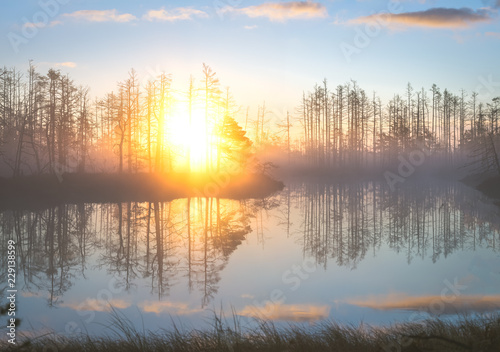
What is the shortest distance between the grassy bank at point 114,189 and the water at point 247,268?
7380mm

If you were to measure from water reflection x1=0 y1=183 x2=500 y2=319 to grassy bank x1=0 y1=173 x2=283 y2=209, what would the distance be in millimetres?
4190

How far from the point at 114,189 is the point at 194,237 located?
A: 19.2 metres

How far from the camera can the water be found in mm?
8477

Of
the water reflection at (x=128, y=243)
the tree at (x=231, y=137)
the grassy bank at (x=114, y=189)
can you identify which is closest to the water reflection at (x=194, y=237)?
the water reflection at (x=128, y=243)

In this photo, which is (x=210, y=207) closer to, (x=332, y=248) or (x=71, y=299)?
(x=332, y=248)

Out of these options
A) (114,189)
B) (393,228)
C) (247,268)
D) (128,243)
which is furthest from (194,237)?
(114,189)

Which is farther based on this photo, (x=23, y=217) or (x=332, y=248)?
(x=23, y=217)

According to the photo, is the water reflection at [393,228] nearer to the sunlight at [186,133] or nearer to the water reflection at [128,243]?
the water reflection at [128,243]

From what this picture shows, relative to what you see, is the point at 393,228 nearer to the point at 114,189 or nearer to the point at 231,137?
the point at 114,189

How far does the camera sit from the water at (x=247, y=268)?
8.48 meters

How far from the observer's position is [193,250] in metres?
14.8

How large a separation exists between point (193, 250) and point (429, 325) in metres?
9.29

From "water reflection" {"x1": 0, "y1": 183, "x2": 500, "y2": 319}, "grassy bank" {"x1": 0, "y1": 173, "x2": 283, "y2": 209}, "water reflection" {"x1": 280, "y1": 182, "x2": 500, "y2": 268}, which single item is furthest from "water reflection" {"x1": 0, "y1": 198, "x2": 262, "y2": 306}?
"grassy bank" {"x1": 0, "y1": 173, "x2": 283, "y2": 209}

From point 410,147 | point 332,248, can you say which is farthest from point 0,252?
point 410,147
